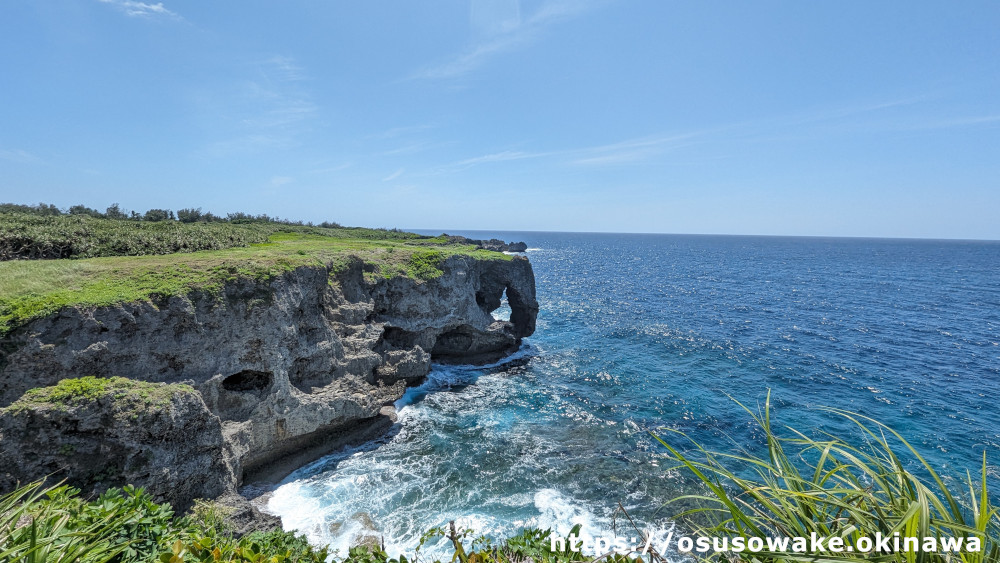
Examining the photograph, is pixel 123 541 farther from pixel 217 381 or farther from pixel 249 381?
pixel 249 381

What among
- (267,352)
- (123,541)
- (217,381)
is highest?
(123,541)

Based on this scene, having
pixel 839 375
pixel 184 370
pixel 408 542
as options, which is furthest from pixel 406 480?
pixel 839 375

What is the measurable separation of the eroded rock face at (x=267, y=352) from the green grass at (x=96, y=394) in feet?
2.31

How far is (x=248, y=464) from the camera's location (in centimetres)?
1862

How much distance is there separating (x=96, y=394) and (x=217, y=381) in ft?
14.3

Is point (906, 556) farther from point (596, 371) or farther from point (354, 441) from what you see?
point (596, 371)

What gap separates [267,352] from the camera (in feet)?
61.9

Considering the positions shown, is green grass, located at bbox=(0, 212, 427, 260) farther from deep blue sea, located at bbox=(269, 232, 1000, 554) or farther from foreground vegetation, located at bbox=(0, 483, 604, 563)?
foreground vegetation, located at bbox=(0, 483, 604, 563)

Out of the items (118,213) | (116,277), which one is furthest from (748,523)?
(118,213)

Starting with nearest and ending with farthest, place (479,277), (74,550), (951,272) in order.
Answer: (74,550) → (479,277) → (951,272)

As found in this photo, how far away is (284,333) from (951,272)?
134 meters

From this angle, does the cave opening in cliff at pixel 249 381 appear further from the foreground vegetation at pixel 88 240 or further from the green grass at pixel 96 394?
the foreground vegetation at pixel 88 240

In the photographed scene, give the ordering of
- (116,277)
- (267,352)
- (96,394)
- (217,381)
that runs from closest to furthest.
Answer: (96,394), (116,277), (217,381), (267,352)

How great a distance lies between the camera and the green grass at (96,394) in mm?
12414
